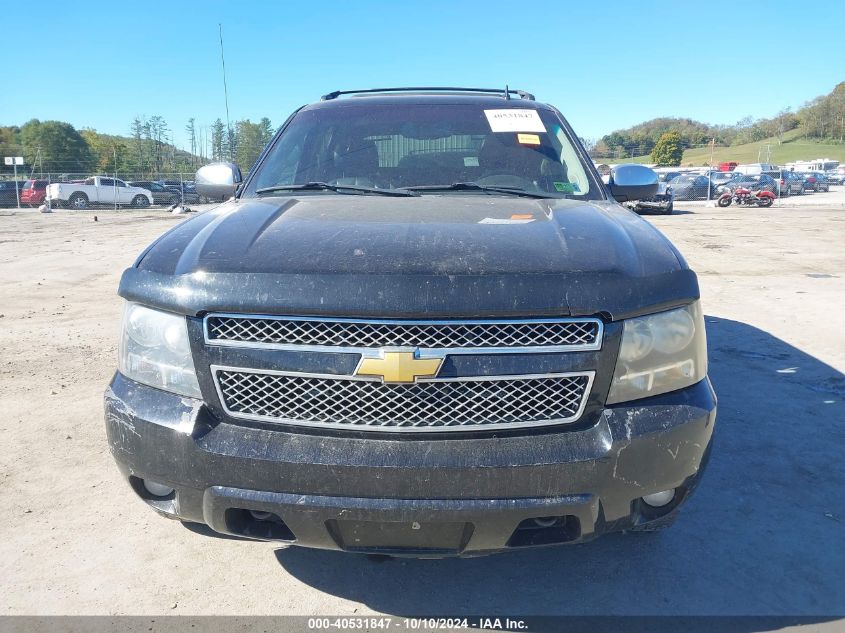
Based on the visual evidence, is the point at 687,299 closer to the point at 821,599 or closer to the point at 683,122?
the point at 821,599

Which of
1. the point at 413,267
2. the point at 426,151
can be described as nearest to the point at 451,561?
the point at 413,267

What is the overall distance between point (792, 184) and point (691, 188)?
437 inches

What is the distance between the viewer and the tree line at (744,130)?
92875 mm

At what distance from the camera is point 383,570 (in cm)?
258

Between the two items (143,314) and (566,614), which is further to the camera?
(566,614)

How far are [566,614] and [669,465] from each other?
0.74m

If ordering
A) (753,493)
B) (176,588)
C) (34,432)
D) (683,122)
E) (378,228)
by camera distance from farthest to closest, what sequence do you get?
(683,122) → (34,432) → (753,493) → (176,588) → (378,228)

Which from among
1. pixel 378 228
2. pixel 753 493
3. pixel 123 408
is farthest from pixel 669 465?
pixel 123 408

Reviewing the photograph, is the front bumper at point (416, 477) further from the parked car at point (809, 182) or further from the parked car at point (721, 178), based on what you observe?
the parked car at point (809, 182)

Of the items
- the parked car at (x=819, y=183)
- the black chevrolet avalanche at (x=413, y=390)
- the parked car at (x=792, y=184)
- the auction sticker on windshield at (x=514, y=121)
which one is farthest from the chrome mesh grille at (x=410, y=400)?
the parked car at (x=819, y=183)

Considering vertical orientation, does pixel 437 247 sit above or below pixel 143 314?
above

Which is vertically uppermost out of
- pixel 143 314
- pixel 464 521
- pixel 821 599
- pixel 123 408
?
pixel 143 314

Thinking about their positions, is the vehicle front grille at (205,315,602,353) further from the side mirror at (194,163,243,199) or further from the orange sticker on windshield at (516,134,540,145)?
the side mirror at (194,163,243,199)

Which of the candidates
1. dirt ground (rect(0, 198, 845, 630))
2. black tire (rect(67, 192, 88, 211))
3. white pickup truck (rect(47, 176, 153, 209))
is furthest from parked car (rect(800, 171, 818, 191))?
dirt ground (rect(0, 198, 845, 630))
